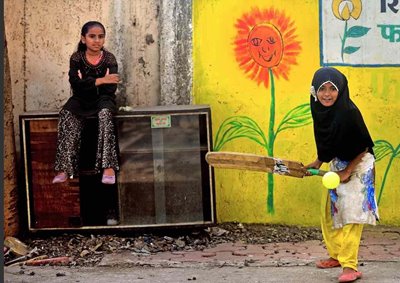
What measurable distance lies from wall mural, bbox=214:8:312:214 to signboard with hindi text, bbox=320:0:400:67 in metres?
0.33

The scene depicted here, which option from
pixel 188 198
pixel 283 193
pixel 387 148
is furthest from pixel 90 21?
pixel 387 148

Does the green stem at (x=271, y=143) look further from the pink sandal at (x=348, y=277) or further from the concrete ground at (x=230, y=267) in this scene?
the pink sandal at (x=348, y=277)

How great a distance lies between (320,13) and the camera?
639cm

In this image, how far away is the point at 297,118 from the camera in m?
6.46

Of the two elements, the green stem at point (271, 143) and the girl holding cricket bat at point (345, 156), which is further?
the green stem at point (271, 143)

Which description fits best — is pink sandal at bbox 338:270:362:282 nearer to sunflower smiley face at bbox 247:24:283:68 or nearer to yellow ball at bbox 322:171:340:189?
yellow ball at bbox 322:171:340:189

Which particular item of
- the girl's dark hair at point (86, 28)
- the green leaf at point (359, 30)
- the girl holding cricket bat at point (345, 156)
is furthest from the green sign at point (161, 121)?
the green leaf at point (359, 30)

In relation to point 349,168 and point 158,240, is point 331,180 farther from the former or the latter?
point 158,240

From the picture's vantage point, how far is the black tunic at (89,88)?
233 inches

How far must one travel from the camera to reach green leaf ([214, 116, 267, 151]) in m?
6.47

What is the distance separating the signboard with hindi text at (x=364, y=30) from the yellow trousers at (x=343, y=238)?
1759 millimetres

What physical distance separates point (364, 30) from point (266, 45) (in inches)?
33.5

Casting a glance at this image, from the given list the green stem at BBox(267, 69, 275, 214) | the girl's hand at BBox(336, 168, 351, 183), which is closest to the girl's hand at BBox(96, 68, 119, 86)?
the green stem at BBox(267, 69, 275, 214)

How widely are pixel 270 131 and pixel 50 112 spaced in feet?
6.19
